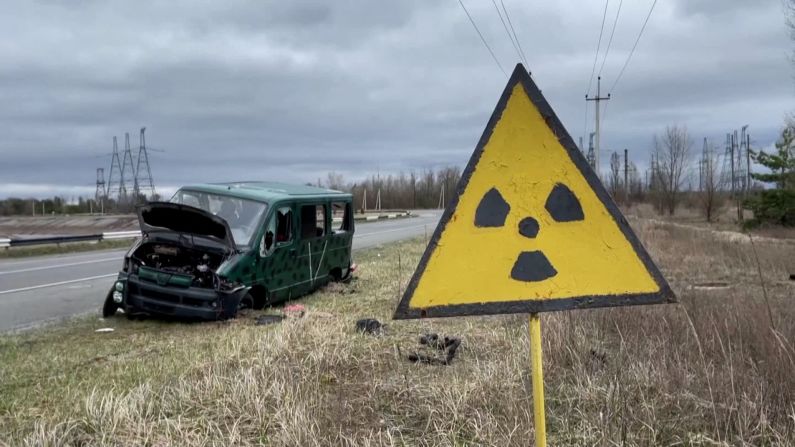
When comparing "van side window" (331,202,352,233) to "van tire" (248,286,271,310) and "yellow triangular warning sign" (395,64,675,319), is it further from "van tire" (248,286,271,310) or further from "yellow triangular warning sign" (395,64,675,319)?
"yellow triangular warning sign" (395,64,675,319)

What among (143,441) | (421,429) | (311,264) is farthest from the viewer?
(311,264)

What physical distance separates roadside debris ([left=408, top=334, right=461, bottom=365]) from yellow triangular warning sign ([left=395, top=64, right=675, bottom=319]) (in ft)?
8.68

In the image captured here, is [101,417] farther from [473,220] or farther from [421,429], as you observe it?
[473,220]

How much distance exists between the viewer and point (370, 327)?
21.3ft

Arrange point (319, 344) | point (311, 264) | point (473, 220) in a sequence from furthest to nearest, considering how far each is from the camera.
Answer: point (311, 264) < point (319, 344) < point (473, 220)

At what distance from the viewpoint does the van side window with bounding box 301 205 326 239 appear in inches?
404

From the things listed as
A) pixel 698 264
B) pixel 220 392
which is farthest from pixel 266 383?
pixel 698 264

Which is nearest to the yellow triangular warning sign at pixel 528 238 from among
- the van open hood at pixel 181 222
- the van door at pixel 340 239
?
the van open hood at pixel 181 222

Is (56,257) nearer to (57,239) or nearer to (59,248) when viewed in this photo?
(59,248)

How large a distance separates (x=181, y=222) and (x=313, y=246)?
8.05 ft

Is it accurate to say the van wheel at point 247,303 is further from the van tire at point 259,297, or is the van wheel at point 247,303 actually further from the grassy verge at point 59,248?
the grassy verge at point 59,248

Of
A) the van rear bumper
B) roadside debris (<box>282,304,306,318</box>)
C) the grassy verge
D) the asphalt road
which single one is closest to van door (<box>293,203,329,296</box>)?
roadside debris (<box>282,304,306,318</box>)

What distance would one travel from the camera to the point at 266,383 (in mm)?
4070

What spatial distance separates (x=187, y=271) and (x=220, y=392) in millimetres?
4735
